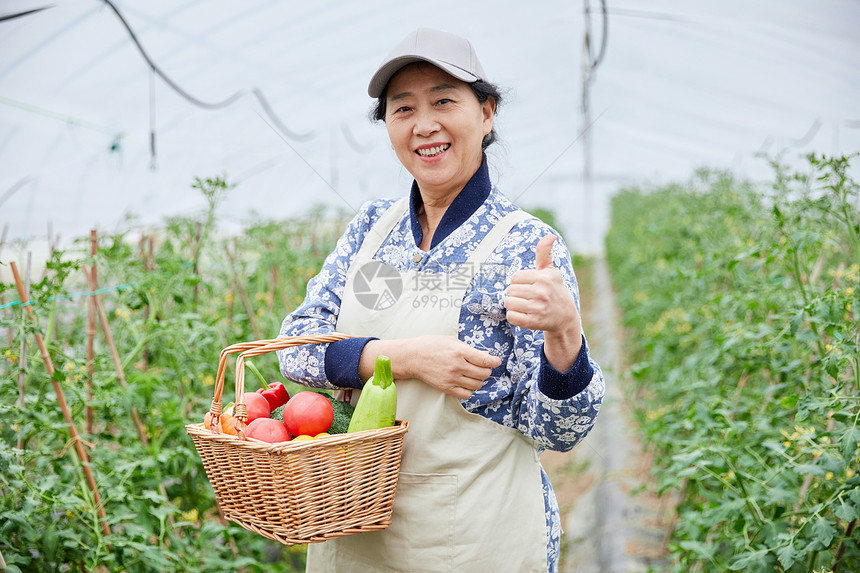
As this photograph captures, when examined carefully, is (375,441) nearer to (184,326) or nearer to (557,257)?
(557,257)

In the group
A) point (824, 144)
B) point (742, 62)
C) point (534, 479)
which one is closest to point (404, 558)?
point (534, 479)

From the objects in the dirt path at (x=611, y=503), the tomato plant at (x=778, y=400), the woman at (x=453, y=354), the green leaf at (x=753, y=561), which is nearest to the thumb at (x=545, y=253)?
the woman at (x=453, y=354)

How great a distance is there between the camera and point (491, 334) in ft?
4.17

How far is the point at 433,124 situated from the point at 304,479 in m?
0.69

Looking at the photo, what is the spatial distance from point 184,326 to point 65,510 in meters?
0.61

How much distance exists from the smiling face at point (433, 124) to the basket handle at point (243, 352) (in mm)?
370

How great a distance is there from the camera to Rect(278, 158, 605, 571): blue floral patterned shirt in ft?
3.75

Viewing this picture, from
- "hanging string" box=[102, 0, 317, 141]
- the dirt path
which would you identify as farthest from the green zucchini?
"hanging string" box=[102, 0, 317, 141]

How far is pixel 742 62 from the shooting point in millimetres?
6383

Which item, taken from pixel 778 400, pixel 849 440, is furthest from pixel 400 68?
pixel 778 400

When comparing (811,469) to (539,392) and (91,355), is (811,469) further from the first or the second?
(91,355)

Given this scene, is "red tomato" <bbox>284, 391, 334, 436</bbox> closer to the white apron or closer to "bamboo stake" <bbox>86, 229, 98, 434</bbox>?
the white apron

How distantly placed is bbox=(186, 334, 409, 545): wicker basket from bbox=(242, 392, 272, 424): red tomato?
0.10 m

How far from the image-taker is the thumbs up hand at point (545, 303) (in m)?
1.04
